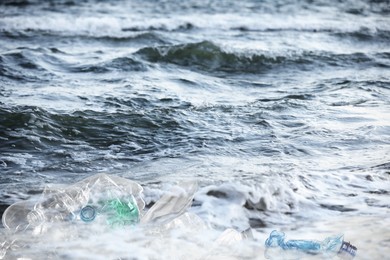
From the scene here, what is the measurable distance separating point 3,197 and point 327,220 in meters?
2.00

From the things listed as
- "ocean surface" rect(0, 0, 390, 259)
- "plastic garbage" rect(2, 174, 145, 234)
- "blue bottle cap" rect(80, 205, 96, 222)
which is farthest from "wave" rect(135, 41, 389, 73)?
"blue bottle cap" rect(80, 205, 96, 222)

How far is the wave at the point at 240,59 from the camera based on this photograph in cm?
861

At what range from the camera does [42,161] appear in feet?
15.5

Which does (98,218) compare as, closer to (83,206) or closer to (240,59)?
(83,206)

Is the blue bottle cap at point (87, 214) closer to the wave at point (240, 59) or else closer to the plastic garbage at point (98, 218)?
the plastic garbage at point (98, 218)

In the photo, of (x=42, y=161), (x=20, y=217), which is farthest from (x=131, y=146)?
(x=20, y=217)

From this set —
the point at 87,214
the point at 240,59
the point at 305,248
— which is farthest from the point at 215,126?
the point at 240,59

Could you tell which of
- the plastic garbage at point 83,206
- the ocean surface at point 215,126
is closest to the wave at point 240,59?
the ocean surface at point 215,126

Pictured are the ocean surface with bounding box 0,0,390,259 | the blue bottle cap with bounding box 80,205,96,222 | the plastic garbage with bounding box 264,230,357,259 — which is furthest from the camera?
the ocean surface with bounding box 0,0,390,259

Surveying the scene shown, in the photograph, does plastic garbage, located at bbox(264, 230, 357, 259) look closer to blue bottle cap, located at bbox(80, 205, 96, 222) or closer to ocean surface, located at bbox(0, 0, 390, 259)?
ocean surface, located at bbox(0, 0, 390, 259)

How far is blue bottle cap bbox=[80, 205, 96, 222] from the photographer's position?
3.69 meters

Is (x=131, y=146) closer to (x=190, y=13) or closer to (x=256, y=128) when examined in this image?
(x=256, y=128)

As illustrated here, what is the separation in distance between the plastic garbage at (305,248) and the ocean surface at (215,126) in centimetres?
6

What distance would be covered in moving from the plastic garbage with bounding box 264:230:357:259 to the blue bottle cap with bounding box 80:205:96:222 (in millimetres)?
1022
